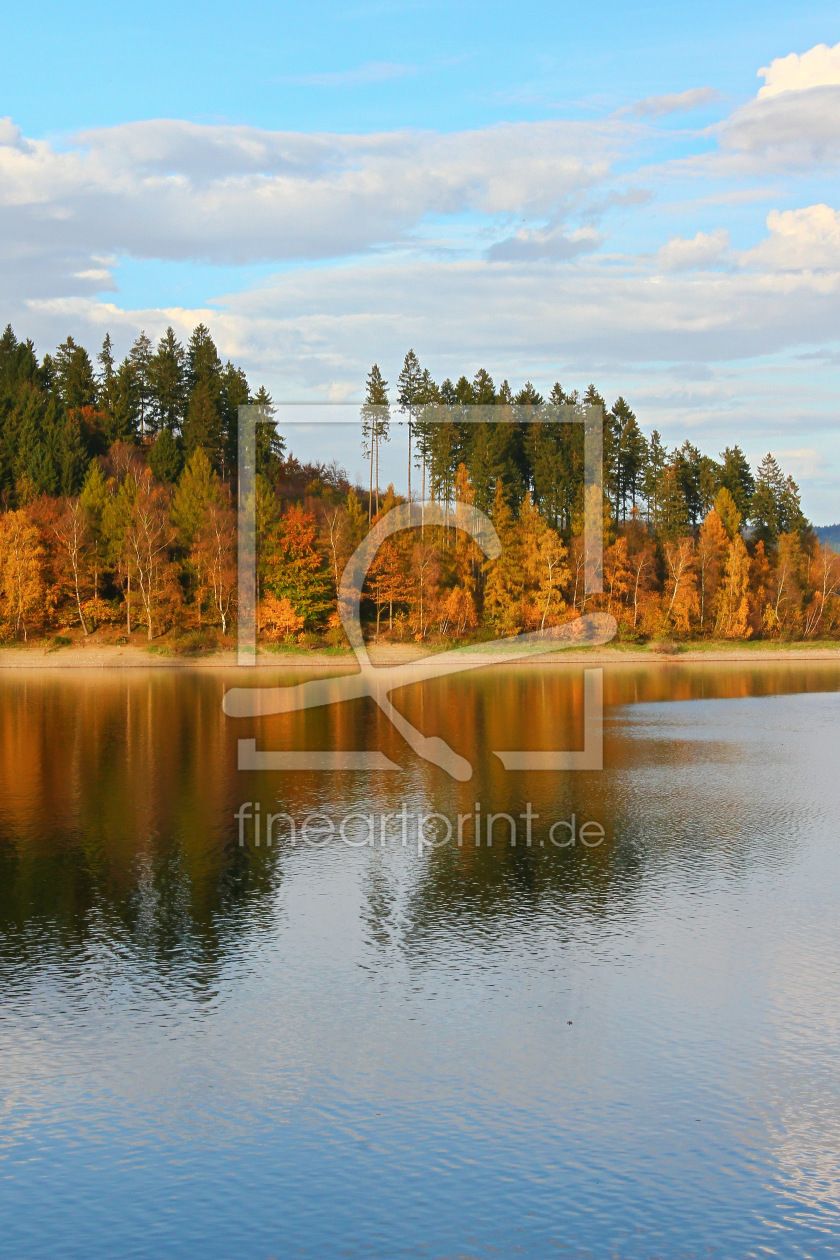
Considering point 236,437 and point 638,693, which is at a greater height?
point 236,437

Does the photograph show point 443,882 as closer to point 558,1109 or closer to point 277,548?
point 558,1109

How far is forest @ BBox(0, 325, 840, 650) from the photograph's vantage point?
79.2m

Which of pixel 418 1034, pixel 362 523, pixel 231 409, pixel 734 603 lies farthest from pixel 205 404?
pixel 418 1034

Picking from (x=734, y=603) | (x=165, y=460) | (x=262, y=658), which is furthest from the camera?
(x=734, y=603)

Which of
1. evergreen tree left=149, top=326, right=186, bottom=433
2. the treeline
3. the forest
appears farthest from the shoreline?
evergreen tree left=149, top=326, right=186, bottom=433

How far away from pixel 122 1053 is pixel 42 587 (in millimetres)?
68232

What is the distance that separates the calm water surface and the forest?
52559mm

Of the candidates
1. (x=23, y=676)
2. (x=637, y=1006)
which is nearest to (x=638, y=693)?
(x=23, y=676)

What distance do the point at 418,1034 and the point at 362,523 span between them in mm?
73660

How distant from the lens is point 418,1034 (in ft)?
43.8

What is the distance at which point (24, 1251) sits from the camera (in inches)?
362

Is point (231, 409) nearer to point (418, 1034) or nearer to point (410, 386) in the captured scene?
point (410, 386)

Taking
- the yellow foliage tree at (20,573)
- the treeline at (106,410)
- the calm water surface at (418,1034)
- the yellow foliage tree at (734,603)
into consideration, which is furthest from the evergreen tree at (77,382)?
the calm water surface at (418,1034)

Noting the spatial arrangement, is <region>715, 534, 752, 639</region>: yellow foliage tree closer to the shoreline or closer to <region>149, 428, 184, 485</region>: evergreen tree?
the shoreline
